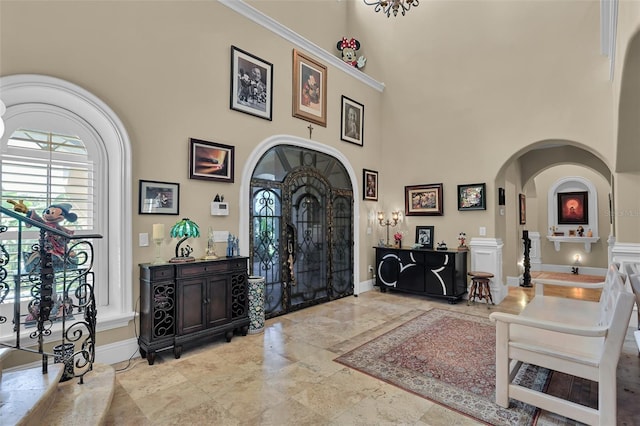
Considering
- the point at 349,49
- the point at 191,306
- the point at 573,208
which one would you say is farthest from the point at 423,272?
the point at 573,208

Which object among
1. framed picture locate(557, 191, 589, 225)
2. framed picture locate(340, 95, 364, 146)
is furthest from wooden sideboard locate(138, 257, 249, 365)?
framed picture locate(557, 191, 589, 225)

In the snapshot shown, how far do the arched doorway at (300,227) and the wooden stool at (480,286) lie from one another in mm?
2111

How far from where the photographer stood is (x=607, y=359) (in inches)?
80.7

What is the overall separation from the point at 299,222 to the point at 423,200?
265cm

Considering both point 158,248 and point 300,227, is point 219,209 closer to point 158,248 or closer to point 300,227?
point 158,248

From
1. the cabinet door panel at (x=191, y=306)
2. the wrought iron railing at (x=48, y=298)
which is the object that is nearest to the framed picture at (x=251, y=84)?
the cabinet door panel at (x=191, y=306)

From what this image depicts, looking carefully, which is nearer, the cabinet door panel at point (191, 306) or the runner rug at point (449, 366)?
the runner rug at point (449, 366)

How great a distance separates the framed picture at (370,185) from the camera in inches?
253

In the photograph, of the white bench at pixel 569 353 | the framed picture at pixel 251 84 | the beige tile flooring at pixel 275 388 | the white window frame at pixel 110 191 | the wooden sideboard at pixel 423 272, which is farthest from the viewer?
the wooden sideboard at pixel 423 272

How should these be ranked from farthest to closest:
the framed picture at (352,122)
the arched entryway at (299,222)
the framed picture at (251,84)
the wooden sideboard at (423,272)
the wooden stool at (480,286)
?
the framed picture at (352,122)
the wooden sideboard at (423,272)
the wooden stool at (480,286)
the arched entryway at (299,222)
the framed picture at (251,84)

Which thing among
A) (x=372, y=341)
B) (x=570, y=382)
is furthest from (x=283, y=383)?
(x=570, y=382)

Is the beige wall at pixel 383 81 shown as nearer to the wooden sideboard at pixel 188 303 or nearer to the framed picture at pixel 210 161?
the framed picture at pixel 210 161

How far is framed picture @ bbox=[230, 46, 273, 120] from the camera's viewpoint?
14.2 ft

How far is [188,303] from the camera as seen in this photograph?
3.42 metres
